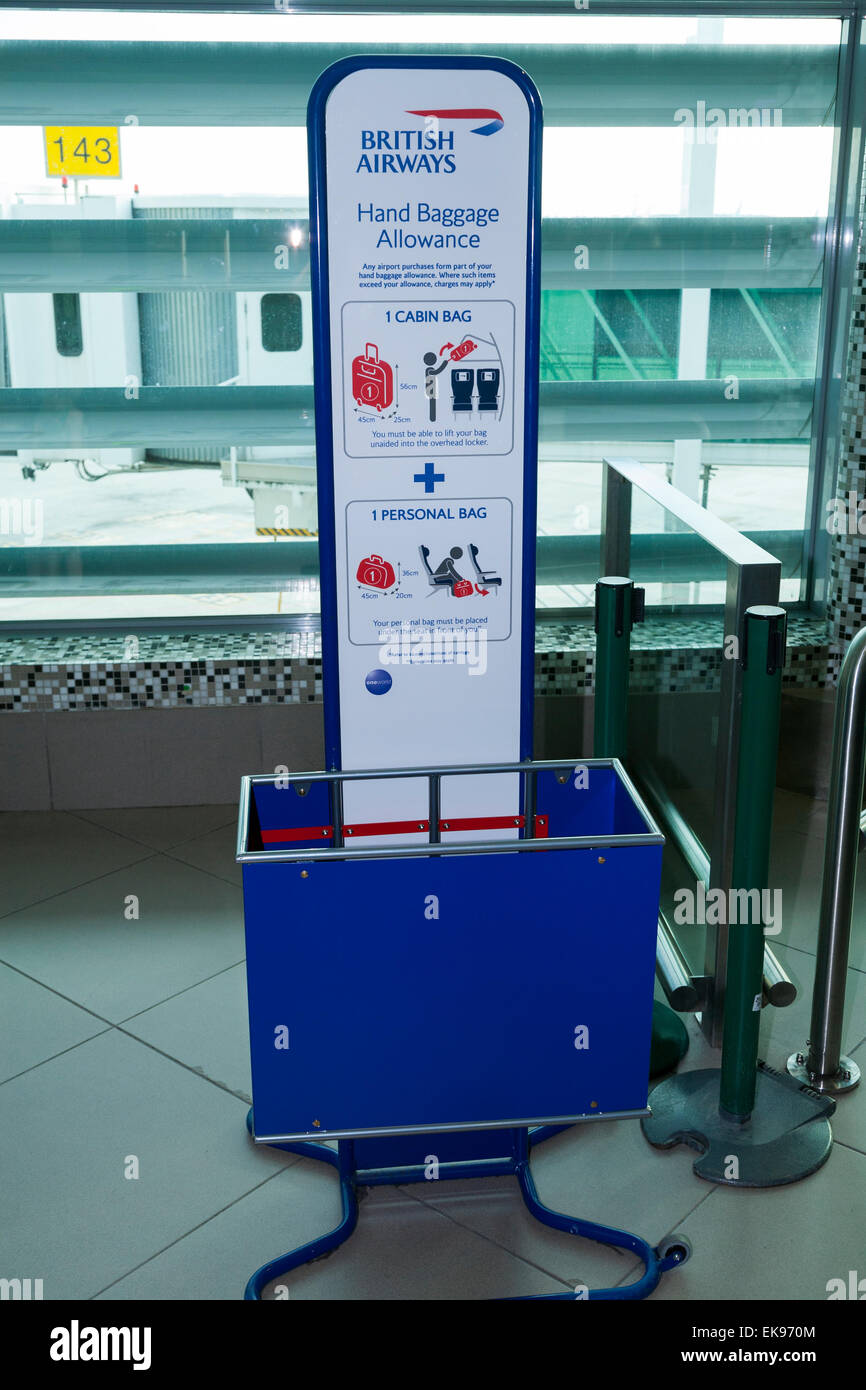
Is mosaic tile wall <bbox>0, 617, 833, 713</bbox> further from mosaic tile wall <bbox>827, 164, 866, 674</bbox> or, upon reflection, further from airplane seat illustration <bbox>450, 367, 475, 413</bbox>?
airplane seat illustration <bbox>450, 367, 475, 413</bbox>

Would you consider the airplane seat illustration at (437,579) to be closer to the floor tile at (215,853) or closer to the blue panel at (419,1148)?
the blue panel at (419,1148)

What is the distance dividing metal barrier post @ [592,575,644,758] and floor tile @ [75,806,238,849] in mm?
1508

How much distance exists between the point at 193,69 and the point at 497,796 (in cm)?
278

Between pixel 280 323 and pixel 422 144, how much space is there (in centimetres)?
210

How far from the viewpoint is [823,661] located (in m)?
4.36

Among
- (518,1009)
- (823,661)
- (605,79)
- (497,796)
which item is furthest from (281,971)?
(605,79)

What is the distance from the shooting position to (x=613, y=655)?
305cm

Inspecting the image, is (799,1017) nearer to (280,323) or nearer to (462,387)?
(462,387)

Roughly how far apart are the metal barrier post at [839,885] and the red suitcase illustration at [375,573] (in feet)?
2.99

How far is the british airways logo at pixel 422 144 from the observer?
2.19 metres

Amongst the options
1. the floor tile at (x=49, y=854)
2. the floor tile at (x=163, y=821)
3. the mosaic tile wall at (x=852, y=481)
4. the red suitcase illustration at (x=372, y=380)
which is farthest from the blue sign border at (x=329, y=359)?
the mosaic tile wall at (x=852, y=481)

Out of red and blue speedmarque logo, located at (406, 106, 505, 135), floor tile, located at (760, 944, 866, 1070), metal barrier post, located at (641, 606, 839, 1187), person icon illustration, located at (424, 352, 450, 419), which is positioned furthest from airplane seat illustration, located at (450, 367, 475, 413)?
floor tile, located at (760, 944, 866, 1070)

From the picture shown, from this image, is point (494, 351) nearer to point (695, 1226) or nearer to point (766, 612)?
point (766, 612)
